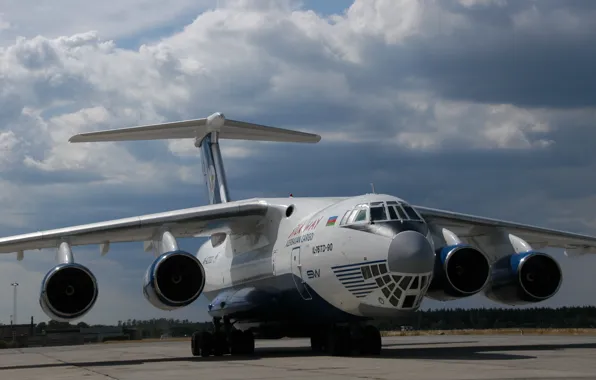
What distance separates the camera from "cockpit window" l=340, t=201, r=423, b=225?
1402 centimetres

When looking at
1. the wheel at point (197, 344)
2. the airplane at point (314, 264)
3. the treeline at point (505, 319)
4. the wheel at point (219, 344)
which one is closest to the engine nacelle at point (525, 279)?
the airplane at point (314, 264)

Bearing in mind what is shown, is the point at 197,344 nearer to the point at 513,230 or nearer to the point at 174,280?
the point at 174,280

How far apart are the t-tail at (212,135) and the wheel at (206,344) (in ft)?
16.4

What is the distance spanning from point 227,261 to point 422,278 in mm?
7318

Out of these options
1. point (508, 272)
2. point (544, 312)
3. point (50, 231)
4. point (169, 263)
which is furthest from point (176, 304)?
point (544, 312)

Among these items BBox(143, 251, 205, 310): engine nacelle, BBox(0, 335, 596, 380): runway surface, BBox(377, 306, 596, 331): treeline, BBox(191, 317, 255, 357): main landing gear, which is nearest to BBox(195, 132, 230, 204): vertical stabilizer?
BBox(191, 317, 255, 357): main landing gear

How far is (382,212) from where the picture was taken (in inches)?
555

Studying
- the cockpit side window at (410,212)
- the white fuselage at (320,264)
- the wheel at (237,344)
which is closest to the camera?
the white fuselage at (320,264)

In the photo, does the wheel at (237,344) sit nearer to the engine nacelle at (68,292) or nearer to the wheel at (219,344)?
the wheel at (219,344)

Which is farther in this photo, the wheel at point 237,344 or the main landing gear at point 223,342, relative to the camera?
the wheel at point 237,344

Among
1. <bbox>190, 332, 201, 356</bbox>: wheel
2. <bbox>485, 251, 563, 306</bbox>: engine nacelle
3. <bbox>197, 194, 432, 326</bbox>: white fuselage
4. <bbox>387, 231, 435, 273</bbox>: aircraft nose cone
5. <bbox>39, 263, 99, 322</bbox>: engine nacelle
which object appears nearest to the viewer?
<bbox>387, 231, 435, 273</bbox>: aircraft nose cone

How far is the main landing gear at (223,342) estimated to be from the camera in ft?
57.6

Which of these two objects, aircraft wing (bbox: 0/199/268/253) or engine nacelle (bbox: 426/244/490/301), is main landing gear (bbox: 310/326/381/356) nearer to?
engine nacelle (bbox: 426/244/490/301)

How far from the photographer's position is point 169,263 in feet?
52.7
